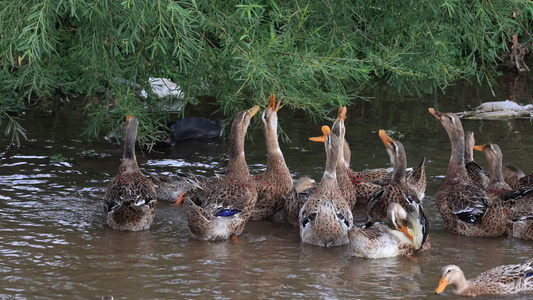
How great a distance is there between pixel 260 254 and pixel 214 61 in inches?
113

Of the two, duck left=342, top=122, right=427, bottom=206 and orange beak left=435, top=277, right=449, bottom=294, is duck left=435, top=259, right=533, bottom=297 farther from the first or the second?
duck left=342, top=122, right=427, bottom=206

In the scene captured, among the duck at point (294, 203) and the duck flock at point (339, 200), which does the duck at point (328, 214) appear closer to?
the duck flock at point (339, 200)

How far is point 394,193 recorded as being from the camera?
8383mm

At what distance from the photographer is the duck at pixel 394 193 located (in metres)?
8.33

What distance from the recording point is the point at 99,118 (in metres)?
10.1

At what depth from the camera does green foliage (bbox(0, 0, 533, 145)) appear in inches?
309

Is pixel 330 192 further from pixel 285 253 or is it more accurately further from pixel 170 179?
pixel 170 179

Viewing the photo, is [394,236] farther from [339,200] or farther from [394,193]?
[394,193]

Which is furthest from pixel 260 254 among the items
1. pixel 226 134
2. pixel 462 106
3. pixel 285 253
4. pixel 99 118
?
pixel 462 106

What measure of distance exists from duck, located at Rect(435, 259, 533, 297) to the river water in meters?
0.14

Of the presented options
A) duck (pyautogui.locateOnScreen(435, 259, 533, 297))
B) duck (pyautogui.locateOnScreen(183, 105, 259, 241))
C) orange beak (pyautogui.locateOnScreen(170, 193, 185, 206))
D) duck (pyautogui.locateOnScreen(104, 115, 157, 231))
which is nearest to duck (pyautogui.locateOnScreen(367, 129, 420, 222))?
duck (pyautogui.locateOnScreen(183, 105, 259, 241))

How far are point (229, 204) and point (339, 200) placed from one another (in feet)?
3.70

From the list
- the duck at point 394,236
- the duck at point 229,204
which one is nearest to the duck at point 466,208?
the duck at point 394,236

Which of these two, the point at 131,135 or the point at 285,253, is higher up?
the point at 131,135
